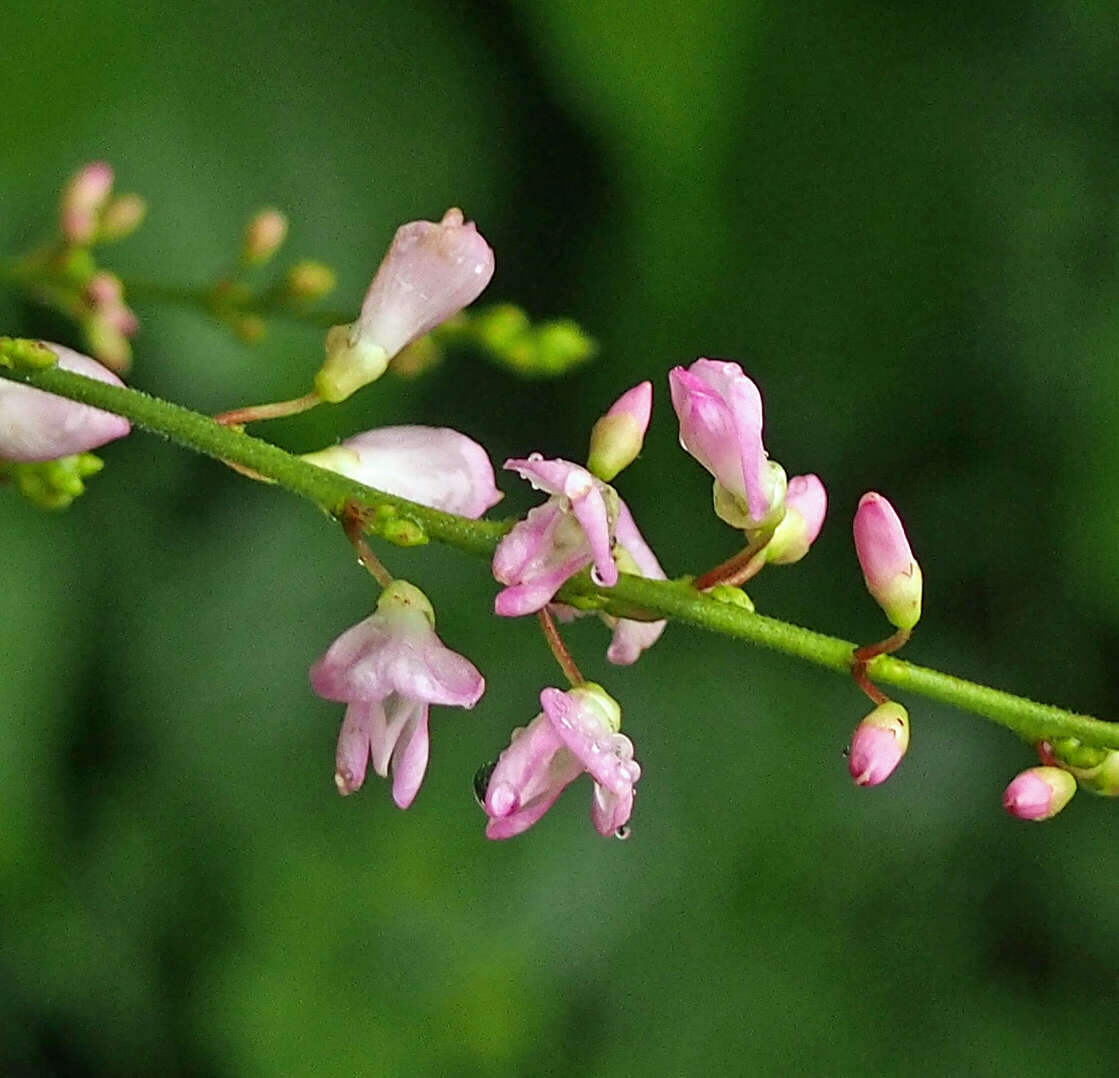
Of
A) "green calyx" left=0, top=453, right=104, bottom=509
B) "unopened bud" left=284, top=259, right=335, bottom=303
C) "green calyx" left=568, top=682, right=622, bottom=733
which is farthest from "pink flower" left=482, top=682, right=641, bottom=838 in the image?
"unopened bud" left=284, top=259, right=335, bottom=303

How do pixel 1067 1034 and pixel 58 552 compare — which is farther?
pixel 1067 1034

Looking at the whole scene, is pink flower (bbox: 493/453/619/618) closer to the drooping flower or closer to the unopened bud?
the drooping flower

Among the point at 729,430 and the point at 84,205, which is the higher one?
the point at 729,430

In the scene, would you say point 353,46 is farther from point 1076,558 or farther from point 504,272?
point 1076,558

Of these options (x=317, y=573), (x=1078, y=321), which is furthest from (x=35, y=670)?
(x=1078, y=321)

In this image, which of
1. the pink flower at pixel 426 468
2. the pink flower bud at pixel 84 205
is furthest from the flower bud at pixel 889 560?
the pink flower bud at pixel 84 205

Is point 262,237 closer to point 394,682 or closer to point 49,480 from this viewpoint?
point 49,480

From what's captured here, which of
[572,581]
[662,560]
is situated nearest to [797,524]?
[572,581]
